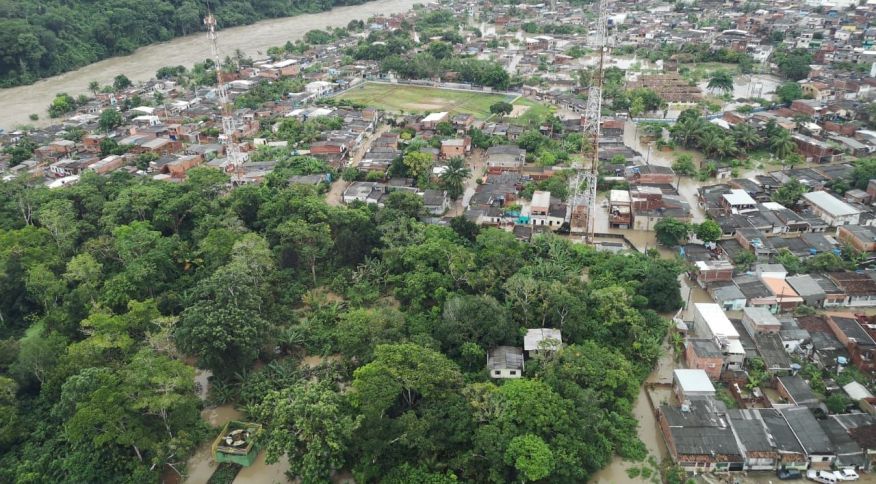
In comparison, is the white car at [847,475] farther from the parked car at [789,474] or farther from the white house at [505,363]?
the white house at [505,363]

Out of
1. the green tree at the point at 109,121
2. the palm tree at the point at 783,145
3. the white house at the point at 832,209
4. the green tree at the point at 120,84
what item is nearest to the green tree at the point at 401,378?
the white house at the point at 832,209

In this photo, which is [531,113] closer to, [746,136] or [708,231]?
[746,136]

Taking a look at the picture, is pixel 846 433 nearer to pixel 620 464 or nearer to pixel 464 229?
pixel 620 464

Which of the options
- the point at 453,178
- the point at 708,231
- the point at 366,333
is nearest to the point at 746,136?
the point at 708,231

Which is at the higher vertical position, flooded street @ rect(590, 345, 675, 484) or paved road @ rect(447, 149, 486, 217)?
paved road @ rect(447, 149, 486, 217)

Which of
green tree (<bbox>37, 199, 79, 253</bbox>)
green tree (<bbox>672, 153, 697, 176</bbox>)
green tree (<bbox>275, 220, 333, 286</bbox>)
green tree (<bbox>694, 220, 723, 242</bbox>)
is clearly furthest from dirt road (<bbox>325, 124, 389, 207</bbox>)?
green tree (<bbox>672, 153, 697, 176</bbox>)

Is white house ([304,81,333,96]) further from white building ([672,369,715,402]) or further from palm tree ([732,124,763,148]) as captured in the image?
white building ([672,369,715,402])

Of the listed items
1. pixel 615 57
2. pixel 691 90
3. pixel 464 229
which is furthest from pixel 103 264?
pixel 615 57
